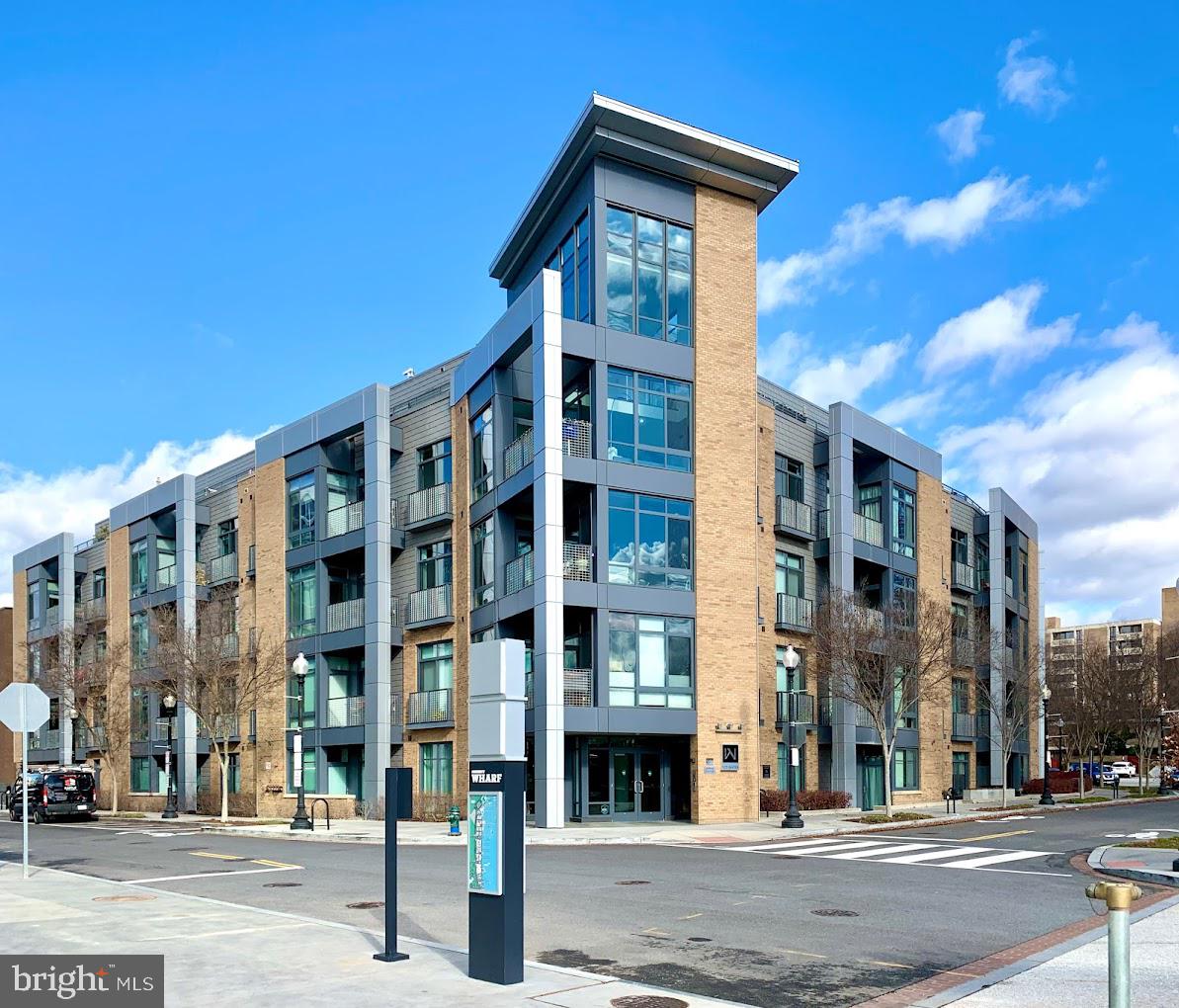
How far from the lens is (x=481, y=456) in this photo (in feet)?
130

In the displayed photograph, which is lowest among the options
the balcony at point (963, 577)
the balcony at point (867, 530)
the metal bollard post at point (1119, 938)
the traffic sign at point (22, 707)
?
the metal bollard post at point (1119, 938)

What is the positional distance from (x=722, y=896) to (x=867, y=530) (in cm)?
3115

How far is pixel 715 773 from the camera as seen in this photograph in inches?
1388

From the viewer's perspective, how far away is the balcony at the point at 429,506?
41.4 m

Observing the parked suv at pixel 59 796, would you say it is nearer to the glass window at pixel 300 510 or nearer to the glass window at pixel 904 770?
the glass window at pixel 300 510

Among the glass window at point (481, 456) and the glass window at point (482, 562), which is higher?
the glass window at point (481, 456)

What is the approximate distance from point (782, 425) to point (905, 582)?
933 cm

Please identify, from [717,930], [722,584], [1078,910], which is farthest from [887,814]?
[717,930]

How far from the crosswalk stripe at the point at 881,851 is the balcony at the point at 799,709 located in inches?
623

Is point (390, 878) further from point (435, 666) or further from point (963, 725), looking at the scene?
point (963, 725)

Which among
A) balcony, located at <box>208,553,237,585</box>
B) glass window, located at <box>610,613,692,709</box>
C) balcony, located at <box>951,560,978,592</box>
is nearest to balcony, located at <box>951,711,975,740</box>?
balcony, located at <box>951,560,978,592</box>

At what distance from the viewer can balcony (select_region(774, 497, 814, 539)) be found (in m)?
42.5

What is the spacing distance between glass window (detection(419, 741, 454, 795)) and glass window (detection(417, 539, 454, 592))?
5313 millimetres

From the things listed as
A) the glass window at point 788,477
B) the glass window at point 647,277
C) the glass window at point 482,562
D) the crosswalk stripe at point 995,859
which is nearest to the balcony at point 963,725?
the glass window at point 788,477
